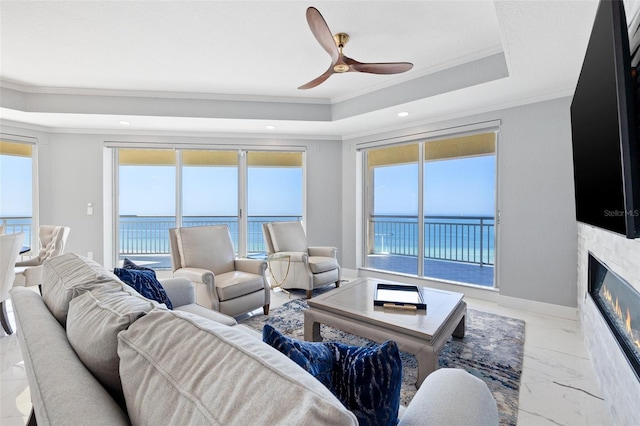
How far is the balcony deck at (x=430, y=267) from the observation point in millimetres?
4633

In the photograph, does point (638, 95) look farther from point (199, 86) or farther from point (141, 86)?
point (141, 86)

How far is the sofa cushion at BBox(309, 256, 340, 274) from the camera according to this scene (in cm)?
376

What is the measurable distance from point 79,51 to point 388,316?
11.8ft

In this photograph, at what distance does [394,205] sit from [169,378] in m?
4.91

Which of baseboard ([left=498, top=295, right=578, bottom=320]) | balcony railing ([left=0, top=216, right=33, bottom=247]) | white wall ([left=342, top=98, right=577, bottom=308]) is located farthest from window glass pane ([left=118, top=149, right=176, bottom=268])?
baseboard ([left=498, top=295, right=578, bottom=320])

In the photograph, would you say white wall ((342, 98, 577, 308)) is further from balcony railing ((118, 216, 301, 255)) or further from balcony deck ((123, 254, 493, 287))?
balcony railing ((118, 216, 301, 255))

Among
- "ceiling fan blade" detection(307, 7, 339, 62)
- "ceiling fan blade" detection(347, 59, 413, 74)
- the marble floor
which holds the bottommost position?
the marble floor

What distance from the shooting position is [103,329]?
750mm

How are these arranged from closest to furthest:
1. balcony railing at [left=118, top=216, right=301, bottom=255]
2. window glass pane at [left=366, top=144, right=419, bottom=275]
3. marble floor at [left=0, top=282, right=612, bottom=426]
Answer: marble floor at [left=0, top=282, right=612, bottom=426] → window glass pane at [left=366, top=144, right=419, bottom=275] → balcony railing at [left=118, top=216, right=301, bottom=255]

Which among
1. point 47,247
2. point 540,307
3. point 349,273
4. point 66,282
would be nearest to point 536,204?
point 540,307

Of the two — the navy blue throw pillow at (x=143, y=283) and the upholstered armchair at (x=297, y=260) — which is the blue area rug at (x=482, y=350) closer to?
the upholstered armchair at (x=297, y=260)

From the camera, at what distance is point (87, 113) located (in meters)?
3.70

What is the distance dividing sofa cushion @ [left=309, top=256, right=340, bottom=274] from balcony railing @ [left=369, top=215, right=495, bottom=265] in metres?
1.39

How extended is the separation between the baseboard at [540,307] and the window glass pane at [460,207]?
3.06ft
